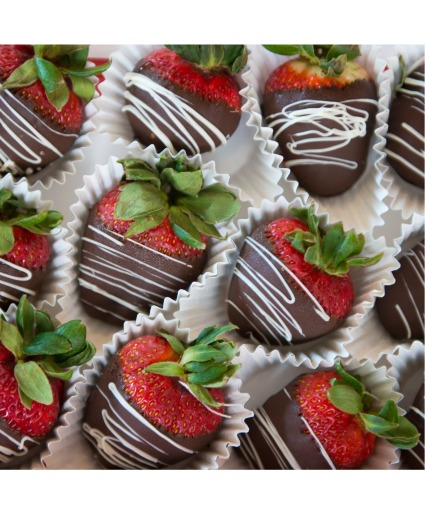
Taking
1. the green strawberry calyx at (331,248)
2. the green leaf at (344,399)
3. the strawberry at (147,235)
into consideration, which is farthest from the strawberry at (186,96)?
the green leaf at (344,399)

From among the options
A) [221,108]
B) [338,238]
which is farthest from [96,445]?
[221,108]

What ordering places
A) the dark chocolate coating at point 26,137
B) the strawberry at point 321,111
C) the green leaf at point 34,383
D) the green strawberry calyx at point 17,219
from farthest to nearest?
the strawberry at point 321,111, the dark chocolate coating at point 26,137, the green strawberry calyx at point 17,219, the green leaf at point 34,383

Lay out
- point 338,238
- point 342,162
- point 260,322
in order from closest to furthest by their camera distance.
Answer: point 338,238, point 260,322, point 342,162

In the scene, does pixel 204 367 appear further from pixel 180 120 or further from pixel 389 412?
pixel 180 120

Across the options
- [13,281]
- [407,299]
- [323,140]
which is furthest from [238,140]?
[13,281]

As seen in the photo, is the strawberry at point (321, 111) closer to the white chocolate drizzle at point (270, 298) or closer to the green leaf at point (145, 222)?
the white chocolate drizzle at point (270, 298)
